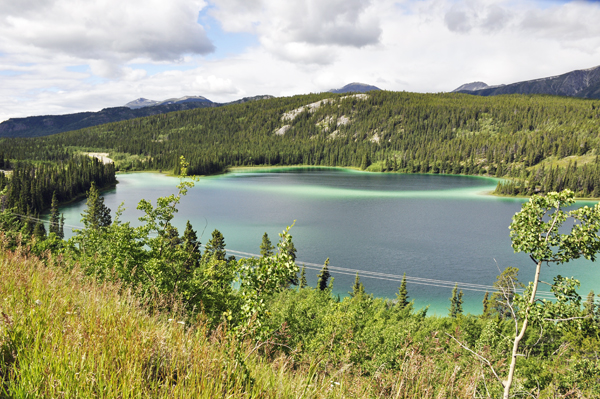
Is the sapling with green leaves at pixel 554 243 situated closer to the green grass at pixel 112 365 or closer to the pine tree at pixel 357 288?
the green grass at pixel 112 365

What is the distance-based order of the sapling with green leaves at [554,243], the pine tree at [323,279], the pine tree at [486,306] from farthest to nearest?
the pine tree at [323,279]
the pine tree at [486,306]
the sapling with green leaves at [554,243]

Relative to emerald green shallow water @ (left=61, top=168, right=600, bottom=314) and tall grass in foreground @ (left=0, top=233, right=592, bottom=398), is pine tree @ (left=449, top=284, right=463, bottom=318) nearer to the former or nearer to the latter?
emerald green shallow water @ (left=61, top=168, right=600, bottom=314)

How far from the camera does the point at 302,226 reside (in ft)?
219

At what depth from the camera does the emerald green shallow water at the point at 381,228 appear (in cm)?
4569

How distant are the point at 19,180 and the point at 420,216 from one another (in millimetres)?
102035

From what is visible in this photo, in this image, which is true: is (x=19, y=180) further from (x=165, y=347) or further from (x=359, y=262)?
(x=165, y=347)

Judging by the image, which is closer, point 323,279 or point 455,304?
point 455,304

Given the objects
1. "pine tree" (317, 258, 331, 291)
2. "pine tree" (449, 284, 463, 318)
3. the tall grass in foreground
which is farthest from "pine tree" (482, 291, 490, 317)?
the tall grass in foreground

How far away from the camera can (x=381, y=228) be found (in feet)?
218

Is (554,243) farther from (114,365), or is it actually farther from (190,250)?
(190,250)

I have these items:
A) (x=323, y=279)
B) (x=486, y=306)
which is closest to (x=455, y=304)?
(x=486, y=306)

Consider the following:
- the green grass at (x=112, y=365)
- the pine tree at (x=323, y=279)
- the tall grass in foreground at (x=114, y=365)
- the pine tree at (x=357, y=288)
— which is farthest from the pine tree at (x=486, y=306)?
the green grass at (x=112, y=365)

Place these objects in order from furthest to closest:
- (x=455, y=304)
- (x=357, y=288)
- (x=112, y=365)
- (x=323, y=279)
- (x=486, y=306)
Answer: (x=323, y=279)
(x=357, y=288)
(x=486, y=306)
(x=455, y=304)
(x=112, y=365)

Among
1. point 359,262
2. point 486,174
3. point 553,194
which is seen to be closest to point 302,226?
point 359,262
